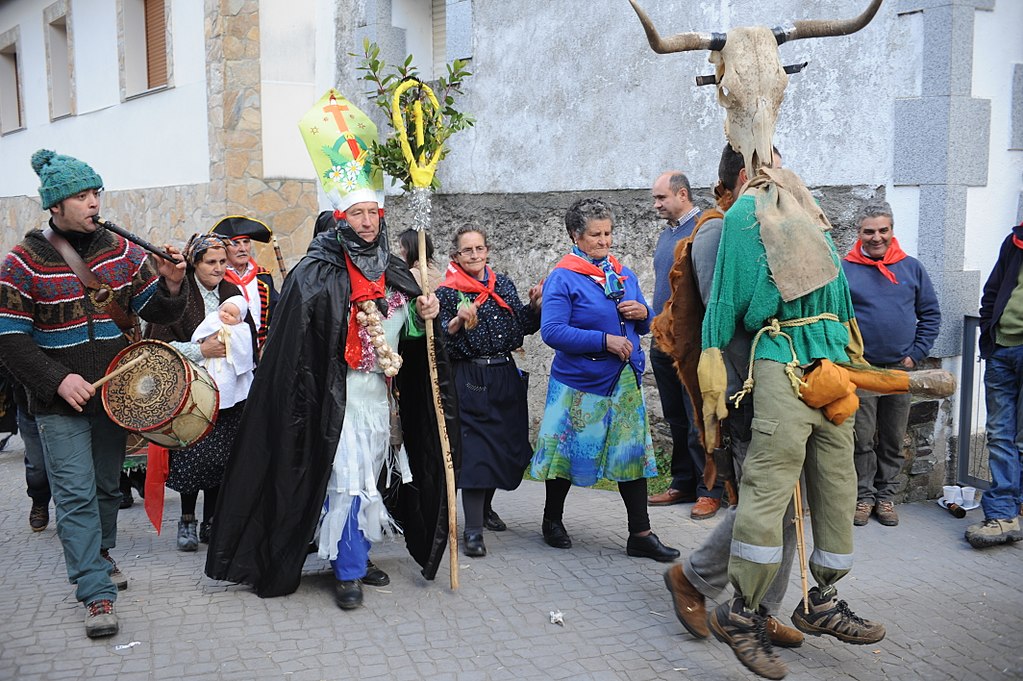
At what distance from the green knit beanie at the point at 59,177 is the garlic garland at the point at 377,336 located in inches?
53.8

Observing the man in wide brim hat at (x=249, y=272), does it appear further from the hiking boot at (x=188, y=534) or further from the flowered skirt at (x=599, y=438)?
the flowered skirt at (x=599, y=438)

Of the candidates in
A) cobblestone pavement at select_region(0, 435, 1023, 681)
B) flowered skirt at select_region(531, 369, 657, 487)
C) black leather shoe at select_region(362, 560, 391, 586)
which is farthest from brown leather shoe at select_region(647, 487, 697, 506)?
black leather shoe at select_region(362, 560, 391, 586)

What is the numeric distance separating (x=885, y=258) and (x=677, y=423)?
1.78 metres

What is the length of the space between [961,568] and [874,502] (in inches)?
35.5

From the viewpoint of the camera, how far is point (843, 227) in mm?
6484

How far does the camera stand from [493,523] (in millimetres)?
6305

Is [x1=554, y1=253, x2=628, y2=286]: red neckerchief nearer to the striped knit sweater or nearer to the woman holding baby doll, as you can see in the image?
the woman holding baby doll

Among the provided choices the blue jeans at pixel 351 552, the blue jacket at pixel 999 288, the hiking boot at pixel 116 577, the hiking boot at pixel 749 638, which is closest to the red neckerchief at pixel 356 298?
the blue jeans at pixel 351 552

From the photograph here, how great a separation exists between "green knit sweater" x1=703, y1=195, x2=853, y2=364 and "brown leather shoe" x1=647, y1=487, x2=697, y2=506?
297cm

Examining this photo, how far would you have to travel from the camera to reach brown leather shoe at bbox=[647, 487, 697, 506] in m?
6.79

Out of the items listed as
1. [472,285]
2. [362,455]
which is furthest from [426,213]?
[362,455]

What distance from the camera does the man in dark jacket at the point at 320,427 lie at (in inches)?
192

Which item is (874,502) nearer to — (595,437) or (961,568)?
(961,568)

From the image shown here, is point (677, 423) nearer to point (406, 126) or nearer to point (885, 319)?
point (885, 319)
